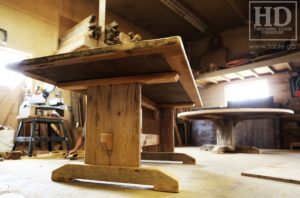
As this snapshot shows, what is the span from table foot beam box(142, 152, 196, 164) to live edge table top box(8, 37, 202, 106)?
98cm

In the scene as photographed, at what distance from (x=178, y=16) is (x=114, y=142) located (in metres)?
5.77

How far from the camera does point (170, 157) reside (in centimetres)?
244

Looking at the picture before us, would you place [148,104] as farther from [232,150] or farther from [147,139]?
[232,150]

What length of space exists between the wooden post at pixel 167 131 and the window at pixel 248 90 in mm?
3790

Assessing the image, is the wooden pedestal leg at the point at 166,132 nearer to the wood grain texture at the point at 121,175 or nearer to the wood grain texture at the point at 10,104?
the wood grain texture at the point at 121,175

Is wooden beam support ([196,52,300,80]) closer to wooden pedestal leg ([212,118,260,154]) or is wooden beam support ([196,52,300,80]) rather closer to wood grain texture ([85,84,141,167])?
wooden pedestal leg ([212,118,260,154])

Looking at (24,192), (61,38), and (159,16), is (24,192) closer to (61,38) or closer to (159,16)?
(61,38)

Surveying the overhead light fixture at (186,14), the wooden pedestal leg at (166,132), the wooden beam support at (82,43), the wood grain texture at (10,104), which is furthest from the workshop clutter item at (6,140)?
the overhead light fixture at (186,14)

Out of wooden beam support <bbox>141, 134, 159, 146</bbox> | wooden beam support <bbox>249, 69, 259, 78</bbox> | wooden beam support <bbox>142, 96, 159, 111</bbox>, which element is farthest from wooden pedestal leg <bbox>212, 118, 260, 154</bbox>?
wooden beam support <bbox>249, 69, 259, 78</bbox>

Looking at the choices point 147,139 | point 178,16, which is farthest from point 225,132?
point 178,16

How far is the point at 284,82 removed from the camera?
5.57 m

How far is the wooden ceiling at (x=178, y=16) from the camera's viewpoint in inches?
227

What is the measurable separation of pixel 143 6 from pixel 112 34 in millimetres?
2177

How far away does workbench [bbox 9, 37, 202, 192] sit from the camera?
1.14 metres
